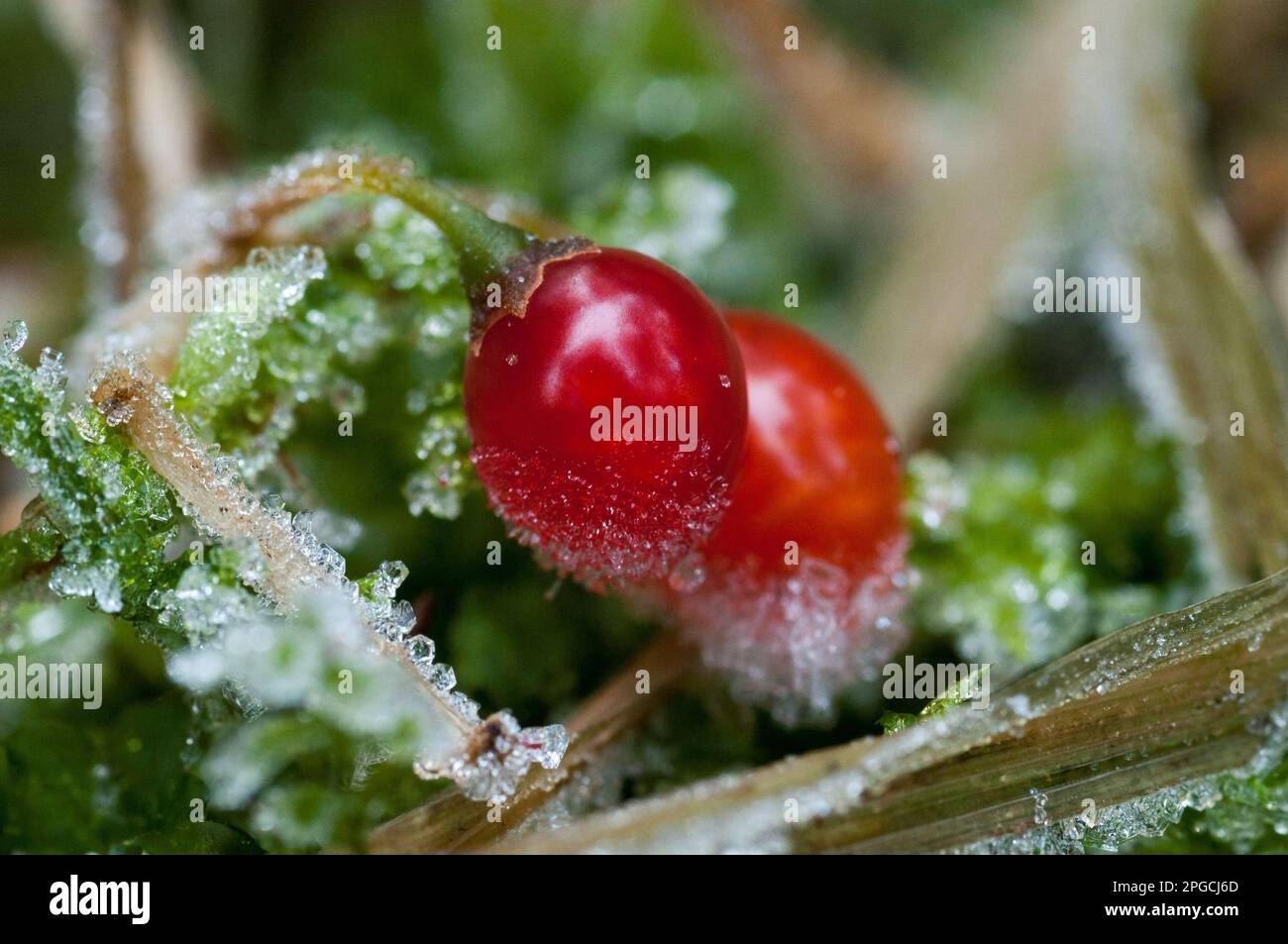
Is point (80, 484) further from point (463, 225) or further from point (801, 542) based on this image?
point (801, 542)

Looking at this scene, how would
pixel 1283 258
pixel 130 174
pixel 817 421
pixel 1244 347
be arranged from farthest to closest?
1. pixel 1283 258
2. pixel 130 174
3. pixel 1244 347
4. pixel 817 421

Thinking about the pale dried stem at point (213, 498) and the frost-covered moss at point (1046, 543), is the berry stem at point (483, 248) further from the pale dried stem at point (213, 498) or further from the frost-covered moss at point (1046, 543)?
the frost-covered moss at point (1046, 543)

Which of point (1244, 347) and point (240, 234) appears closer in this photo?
point (240, 234)

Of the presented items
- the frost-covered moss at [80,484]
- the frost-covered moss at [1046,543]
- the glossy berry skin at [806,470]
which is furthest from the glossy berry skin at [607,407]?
the frost-covered moss at [1046,543]

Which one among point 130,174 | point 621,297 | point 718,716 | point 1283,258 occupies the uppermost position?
point 130,174

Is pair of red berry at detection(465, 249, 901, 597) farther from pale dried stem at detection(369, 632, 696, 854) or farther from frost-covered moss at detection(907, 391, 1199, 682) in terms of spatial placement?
frost-covered moss at detection(907, 391, 1199, 682)

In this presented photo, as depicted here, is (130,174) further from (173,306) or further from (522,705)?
(522,705)

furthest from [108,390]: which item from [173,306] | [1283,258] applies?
[1283,258]
